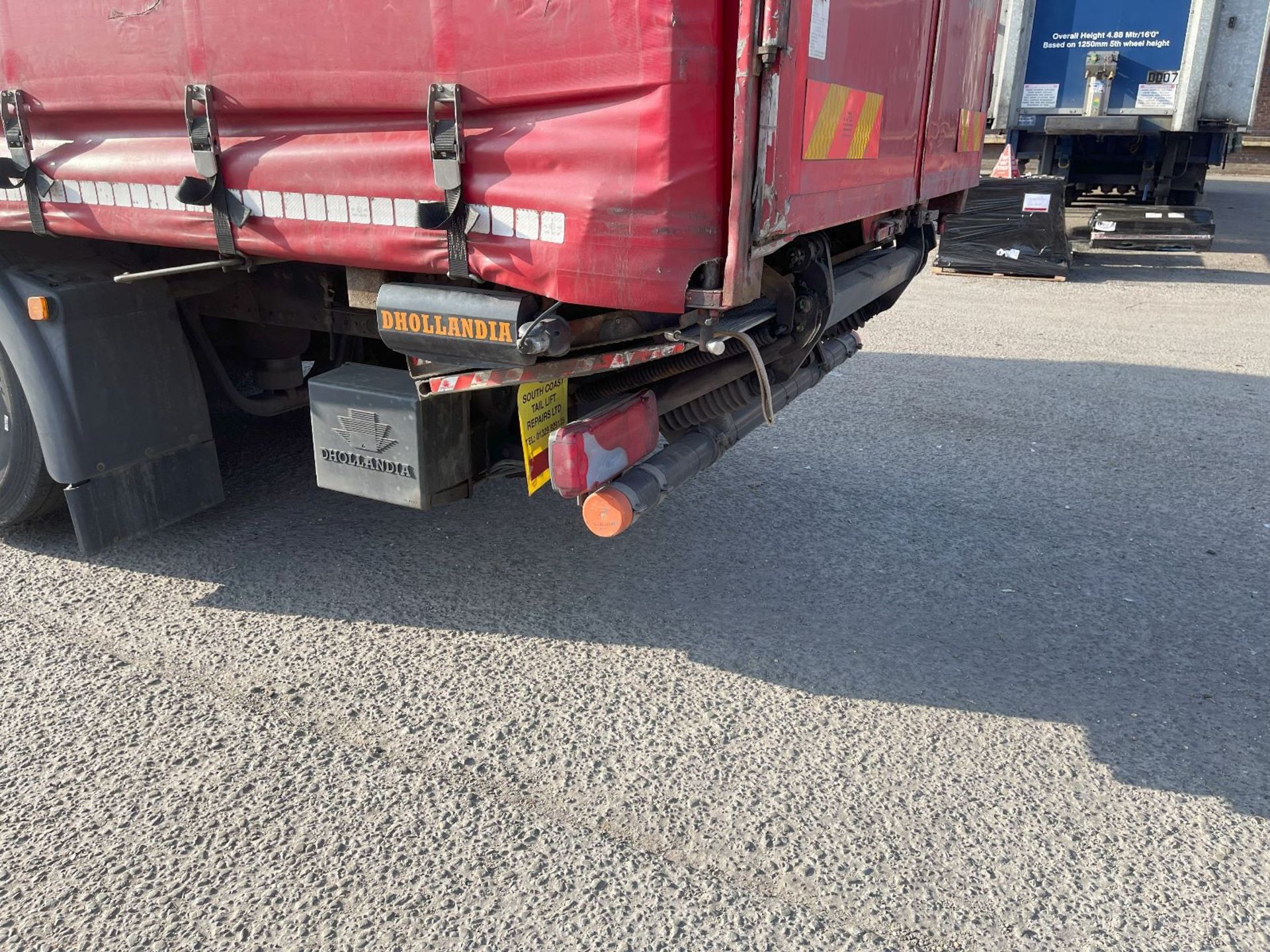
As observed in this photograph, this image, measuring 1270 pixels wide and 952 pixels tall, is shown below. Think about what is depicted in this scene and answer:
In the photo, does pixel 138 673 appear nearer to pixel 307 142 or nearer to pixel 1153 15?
pixel 307 142

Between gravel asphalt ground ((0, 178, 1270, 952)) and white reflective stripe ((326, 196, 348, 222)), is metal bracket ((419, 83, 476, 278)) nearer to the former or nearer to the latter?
white reflective stripe ((326, 196, 348, 222))

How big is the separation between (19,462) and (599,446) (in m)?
2.50

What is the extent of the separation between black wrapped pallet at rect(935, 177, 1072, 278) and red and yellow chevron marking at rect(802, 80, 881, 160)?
8062 millimetres

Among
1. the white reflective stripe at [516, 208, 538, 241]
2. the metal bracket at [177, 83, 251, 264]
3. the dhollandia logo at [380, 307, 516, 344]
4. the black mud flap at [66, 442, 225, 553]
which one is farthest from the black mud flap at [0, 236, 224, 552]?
the white reflective stripe at [516, 208, 538, 241]

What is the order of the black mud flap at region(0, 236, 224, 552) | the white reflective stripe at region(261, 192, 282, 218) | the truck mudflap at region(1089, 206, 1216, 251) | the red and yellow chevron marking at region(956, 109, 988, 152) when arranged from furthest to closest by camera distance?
the truck mudflap at region(1089, 206, 1216, 251), the red and yellow chevron marking at region(956, 109, 988, 152), the black mud flap at region(0, 236, 224, 552), the white reflective stripe at region(261, 192, 282, 218)

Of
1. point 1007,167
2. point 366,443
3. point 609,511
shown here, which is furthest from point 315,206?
point 1007,167

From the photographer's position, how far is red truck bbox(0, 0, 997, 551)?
2.35 m

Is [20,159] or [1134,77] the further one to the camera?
[1134,77]

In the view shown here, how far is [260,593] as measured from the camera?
366 centimetres

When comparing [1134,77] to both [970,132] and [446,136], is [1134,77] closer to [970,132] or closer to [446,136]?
[970,132]

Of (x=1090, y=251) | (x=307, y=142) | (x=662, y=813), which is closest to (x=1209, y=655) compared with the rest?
(x=662, y=813)

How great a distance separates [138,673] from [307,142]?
175 cm

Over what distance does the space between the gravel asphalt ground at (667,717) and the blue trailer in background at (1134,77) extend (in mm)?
8023

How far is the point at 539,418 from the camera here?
3.00 metres
